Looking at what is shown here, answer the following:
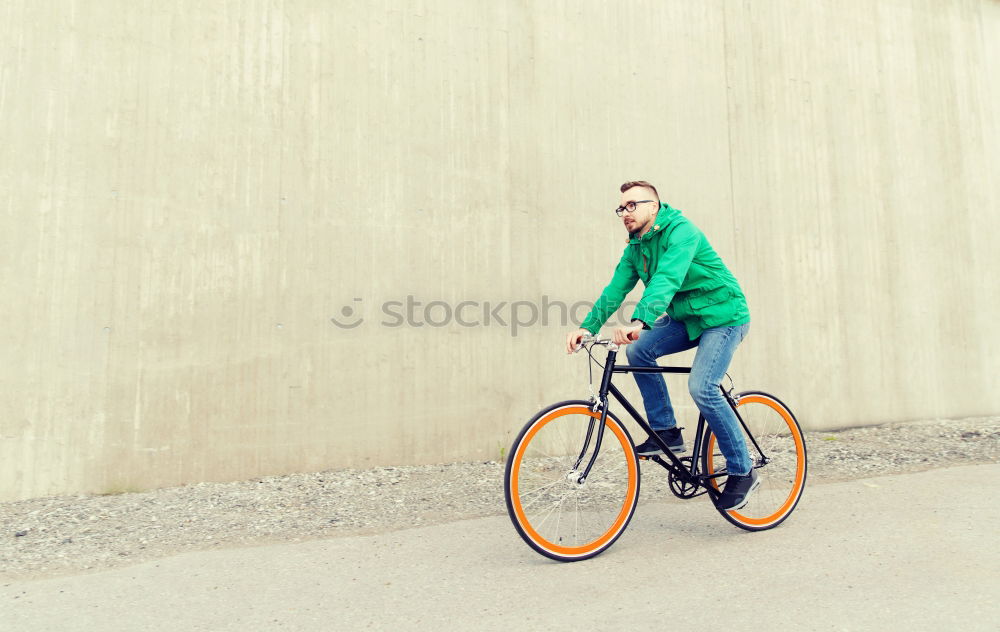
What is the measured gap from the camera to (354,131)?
16.2ft

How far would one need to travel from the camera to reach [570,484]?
2877 millimetres

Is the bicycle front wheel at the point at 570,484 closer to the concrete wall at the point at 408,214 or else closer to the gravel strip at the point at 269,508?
the gravel strip at the point at 269,508

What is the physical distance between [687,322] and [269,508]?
2845 mm

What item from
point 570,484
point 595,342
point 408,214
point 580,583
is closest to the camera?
point 580,583

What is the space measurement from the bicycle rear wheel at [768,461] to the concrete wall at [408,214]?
196 cm

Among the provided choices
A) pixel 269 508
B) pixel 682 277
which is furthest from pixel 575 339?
pixel 269 508

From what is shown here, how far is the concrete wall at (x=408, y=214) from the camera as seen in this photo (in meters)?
4.24

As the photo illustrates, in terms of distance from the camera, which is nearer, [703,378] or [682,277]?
[682,277]

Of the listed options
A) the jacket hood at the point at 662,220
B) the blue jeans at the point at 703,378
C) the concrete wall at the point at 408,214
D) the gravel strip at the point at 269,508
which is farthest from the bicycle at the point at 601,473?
the concrete wall at the point at 408,214

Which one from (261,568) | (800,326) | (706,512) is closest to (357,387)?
(261,568)

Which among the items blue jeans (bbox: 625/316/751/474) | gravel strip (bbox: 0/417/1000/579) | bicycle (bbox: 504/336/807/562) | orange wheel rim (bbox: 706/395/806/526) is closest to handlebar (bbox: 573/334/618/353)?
bicycle (bbox: 504/336/807/562)

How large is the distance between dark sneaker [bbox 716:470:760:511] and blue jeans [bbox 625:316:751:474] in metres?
0.04

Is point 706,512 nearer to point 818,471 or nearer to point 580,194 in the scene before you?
point 818,471

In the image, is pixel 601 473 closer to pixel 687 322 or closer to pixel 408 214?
pixel 687 322
